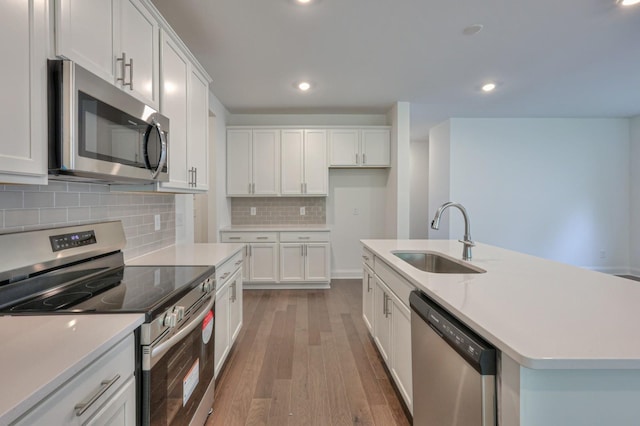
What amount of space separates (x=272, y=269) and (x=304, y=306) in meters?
0.81

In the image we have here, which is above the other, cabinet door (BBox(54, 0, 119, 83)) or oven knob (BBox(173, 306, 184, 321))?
cabinet door (BBox(54, 0, 119, 83))

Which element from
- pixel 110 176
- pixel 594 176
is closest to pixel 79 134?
pixel 110 176

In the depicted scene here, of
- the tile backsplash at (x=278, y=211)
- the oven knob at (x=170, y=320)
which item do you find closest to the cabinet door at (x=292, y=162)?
the tile backsplash at (x=278, y=211)

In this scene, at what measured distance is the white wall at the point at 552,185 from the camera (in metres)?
5.19

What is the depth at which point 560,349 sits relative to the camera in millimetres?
791

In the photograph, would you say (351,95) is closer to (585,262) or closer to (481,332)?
(481,332)

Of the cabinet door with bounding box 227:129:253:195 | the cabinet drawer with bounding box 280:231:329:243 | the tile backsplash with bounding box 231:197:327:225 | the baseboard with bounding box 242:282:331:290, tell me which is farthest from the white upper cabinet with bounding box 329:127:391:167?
the baseboard with bounding box 242:282:331:290

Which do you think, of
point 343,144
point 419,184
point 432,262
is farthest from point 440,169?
point 432,262

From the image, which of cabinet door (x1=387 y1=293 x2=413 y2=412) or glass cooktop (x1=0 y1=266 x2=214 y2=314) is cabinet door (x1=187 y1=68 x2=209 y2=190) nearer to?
glass cooktop (x1=0 y1=266 x2=214 y2=314)

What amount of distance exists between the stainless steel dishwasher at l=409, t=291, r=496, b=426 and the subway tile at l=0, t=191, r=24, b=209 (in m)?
1.75

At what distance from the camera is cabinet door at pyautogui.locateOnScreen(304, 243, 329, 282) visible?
13.8 ft

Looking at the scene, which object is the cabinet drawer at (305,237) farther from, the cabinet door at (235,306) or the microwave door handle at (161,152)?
the microwave door handle at (161,152)

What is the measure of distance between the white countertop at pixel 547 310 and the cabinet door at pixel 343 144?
9.60 ft

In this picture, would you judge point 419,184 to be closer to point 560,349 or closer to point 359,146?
point 359,146
